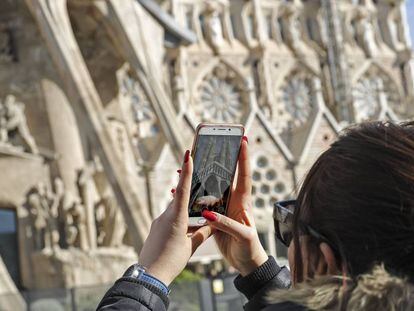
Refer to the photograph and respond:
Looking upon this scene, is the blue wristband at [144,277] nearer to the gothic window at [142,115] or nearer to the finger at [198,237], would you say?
the finger at [198,237]

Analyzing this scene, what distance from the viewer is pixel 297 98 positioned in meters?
28.2

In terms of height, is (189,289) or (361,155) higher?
(361,155)

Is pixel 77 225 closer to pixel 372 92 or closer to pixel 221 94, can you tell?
pixel 221 94

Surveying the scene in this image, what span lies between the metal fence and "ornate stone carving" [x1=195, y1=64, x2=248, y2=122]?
1985 centimetres

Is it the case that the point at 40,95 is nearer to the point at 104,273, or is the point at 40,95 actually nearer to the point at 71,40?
the point at 71,40

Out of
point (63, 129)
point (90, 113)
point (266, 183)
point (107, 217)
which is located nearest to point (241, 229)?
point (90, 113)

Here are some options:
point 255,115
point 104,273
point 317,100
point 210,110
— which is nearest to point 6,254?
point 104,273

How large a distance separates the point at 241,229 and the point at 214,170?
14 cm

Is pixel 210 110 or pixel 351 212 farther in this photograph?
pixel 210 110

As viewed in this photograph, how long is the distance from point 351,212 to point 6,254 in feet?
29.2

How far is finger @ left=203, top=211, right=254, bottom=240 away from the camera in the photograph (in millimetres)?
1494

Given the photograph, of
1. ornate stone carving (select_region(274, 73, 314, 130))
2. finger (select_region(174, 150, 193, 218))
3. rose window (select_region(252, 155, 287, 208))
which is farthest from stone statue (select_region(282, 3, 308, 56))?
finger (select_region(174, 150, 193, 218))

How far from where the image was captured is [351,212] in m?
1.00

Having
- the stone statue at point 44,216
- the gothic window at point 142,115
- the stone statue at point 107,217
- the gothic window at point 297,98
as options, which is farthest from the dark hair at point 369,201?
the gothic window at point 297,98
